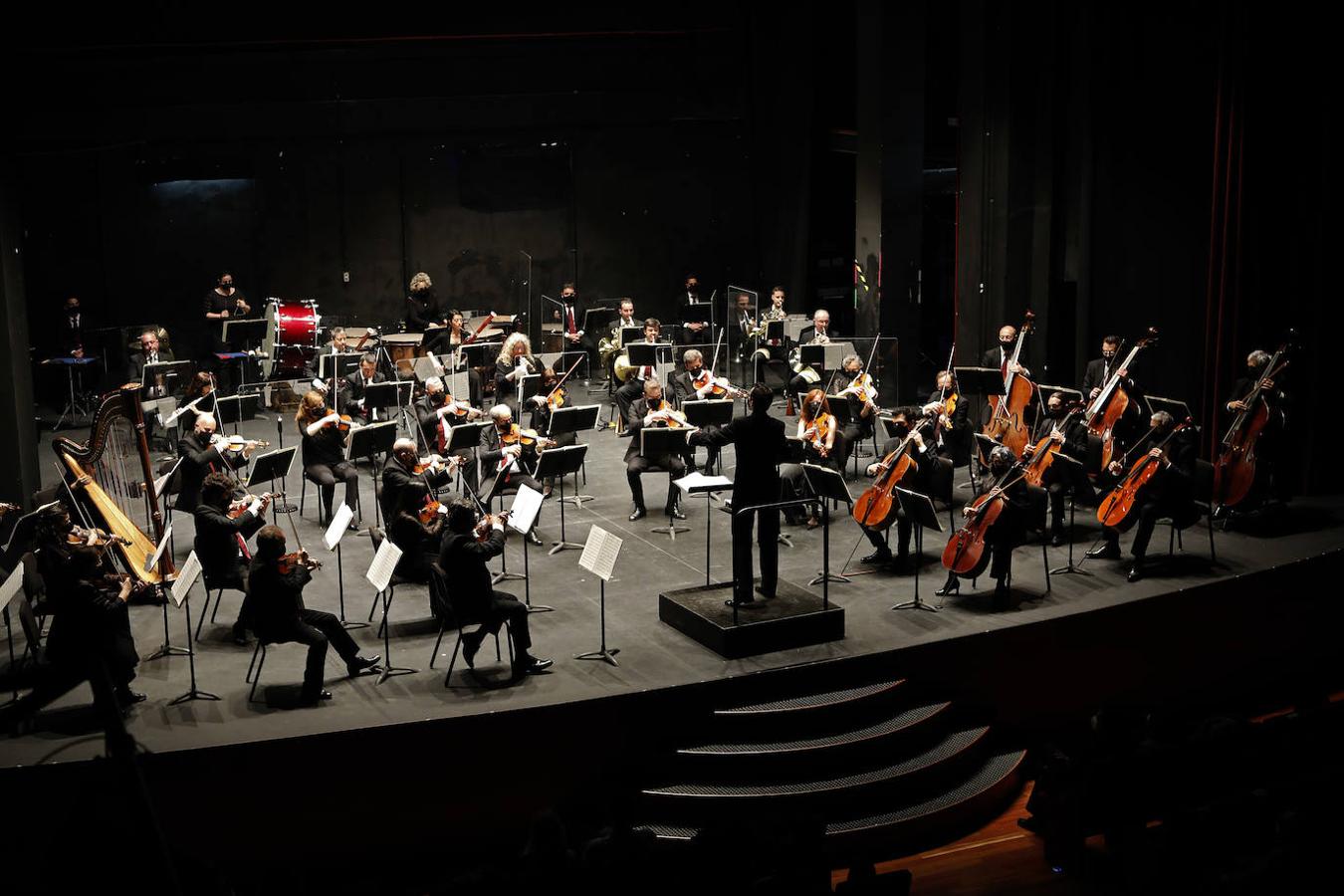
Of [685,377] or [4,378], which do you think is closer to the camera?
[4,378]

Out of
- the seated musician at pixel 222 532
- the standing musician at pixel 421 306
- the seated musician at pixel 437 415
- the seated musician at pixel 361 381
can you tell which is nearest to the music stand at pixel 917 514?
the seated musician at pixel 437 415

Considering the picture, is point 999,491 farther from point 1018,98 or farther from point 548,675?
point 1018,98

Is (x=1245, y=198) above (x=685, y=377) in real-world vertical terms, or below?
above

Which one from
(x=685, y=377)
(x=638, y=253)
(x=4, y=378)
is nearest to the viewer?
(x=4, y=378)

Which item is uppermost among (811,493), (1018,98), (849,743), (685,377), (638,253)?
(1018,98)

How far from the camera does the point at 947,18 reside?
21891mm

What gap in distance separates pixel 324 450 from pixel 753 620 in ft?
16.8

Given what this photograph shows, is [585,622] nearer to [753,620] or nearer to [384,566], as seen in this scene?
[753,620]

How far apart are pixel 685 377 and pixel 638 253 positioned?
313 inches

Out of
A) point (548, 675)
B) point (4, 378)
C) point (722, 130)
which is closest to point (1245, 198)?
point (548, 675)

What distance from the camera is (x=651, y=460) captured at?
1238 centimetres

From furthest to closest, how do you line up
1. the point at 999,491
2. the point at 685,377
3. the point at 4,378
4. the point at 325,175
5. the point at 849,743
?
the point at 325,175 → the point at 685,377 → the point at 4,378 → the point at 999,491 → the point at 849,743

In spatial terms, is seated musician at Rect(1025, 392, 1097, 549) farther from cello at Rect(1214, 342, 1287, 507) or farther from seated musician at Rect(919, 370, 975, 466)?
cello at Rect(1214, 342, 1287, 507)

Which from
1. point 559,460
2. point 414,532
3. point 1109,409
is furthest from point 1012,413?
point 414,532
